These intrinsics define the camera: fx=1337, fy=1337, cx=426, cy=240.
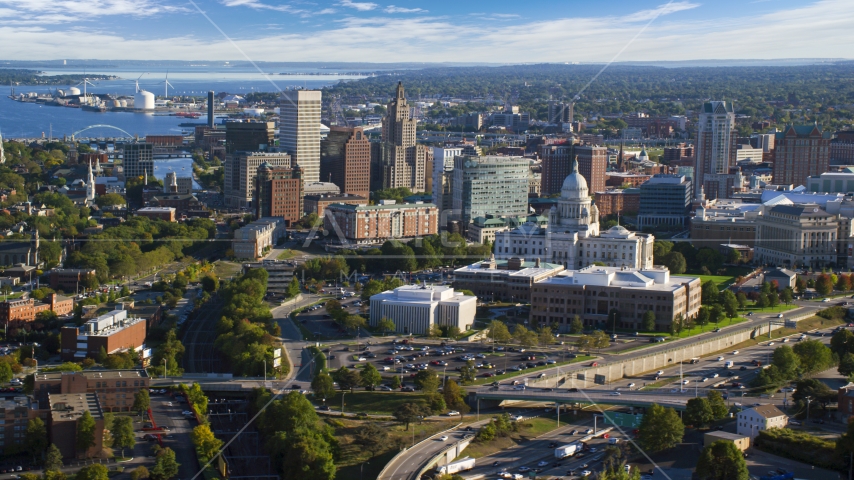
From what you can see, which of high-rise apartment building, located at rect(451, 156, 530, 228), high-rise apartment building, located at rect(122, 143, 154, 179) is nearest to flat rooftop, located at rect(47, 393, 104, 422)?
high-rise apartment building, located at rect(451, 156, 530, 228)

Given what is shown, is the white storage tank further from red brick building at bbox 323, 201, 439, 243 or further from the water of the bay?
red brick building at bbox 323, 201, 439, 243

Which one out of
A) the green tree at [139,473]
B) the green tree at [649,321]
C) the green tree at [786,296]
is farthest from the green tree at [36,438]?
the green tree at [786,296]

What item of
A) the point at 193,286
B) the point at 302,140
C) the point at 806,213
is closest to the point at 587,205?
the point at 806,213

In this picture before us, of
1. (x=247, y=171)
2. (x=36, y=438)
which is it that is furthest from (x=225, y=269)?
(x=36, y=438)

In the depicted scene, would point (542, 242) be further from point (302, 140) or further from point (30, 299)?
point (302, 140)

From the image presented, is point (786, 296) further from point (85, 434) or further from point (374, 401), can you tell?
point (85, 434)
